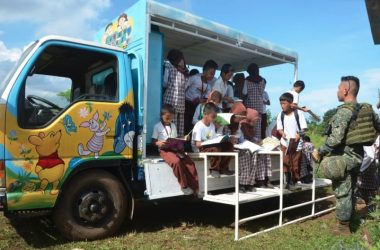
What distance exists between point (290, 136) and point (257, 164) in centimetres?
88

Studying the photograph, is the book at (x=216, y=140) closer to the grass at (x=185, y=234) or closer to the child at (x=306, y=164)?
the grass at (x=185, y=234)

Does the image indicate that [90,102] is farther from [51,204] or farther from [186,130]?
[186,130]

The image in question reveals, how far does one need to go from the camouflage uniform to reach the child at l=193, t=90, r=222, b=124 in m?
1.70

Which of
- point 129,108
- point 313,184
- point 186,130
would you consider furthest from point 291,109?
point 129,108

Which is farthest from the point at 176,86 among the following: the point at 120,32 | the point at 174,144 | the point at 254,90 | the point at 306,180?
the point at 306,180

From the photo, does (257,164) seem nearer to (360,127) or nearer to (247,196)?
(247,196)

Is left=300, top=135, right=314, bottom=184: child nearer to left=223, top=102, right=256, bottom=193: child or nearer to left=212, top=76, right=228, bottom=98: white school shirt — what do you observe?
left=223, top=102, right=256, bottom=193: child

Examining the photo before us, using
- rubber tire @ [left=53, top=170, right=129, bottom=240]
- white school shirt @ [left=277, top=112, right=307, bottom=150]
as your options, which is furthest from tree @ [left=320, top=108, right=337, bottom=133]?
rubber tire @ [left=53, top=170, right=129, bottom=240]

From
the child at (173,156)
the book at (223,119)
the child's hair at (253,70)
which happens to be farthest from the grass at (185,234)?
the child's hair at (253,70)

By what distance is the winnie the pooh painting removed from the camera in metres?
4.16

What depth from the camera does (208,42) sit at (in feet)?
21.2

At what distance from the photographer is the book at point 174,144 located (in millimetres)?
5031

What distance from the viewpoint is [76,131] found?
4.41 meters

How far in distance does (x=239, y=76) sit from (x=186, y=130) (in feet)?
6.02
